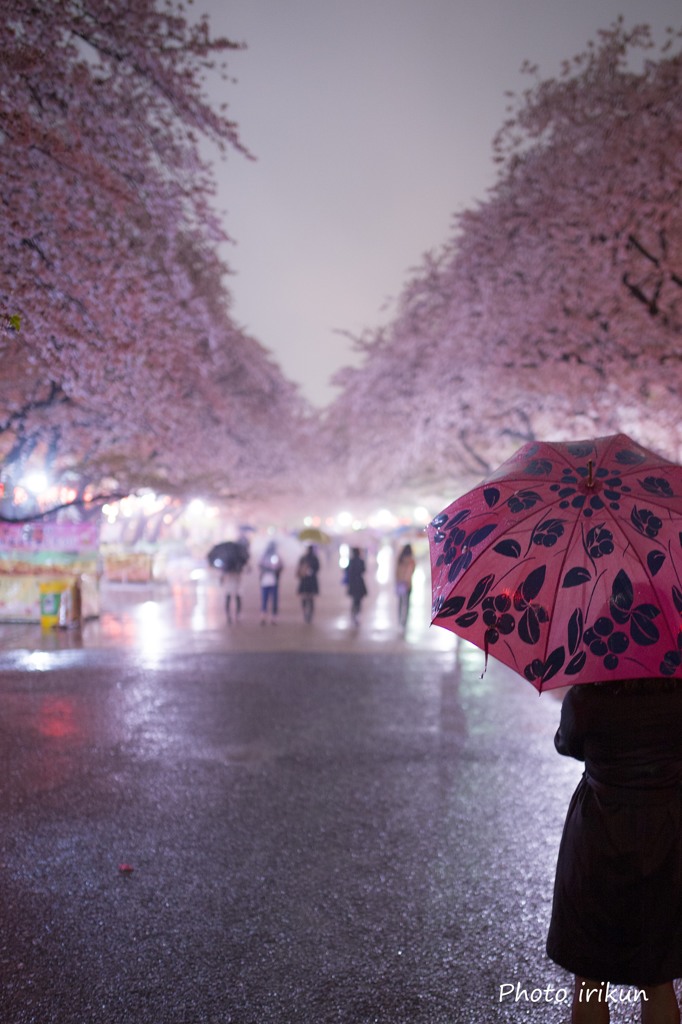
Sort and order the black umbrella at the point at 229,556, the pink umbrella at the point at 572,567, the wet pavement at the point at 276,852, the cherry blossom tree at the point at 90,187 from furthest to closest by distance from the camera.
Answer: the black umbrella at the point at 229,556
the cherry blossom tree at the point at 90,187
the wet pavement at the point at 276,852
the pink umbrella at the point at 572,567

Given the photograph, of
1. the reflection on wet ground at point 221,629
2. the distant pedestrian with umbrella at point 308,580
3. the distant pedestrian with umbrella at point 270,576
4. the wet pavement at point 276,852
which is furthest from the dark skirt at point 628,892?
the distant pedestrian with umbrella at point 308,580

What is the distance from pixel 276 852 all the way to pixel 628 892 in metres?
2.69

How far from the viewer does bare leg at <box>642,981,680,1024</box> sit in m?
2.51

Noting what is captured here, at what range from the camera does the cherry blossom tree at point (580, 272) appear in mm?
13039

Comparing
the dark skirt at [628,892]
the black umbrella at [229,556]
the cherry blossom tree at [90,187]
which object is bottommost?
the dark skirt at [628,892]

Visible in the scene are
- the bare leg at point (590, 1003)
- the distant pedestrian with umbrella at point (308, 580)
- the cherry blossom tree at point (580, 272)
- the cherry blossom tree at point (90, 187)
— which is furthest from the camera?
the distant pedestrian with umbrella at point (308, 580)

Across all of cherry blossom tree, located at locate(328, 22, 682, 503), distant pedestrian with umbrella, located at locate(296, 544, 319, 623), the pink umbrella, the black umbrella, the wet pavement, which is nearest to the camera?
the pink umbrella

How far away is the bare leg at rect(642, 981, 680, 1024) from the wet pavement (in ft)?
2.28

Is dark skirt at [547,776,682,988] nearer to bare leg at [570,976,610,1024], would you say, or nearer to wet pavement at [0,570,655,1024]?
bare leg at [570,976,610,1024]

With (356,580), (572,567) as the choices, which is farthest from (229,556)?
(572,567)

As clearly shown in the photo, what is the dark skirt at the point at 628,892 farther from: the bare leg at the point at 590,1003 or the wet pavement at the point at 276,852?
the wet pavement at the point at 276,852

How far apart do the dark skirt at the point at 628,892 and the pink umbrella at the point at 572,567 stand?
0.53 meters

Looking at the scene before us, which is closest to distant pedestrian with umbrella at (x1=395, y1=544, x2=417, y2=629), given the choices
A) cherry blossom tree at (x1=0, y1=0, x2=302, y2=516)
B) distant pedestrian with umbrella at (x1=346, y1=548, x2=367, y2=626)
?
distant pedestrian with umbrella at (x1=346, y1=548, x2=367, y2=626)

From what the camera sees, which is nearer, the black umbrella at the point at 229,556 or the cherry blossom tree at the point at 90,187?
the cherry blossom tree at the point at 90,187
